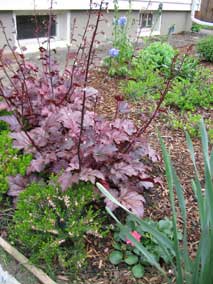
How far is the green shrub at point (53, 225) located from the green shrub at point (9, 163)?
21 cm

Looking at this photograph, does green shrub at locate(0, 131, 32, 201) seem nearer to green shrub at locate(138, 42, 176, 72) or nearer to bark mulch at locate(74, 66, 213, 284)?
bark mulch at locate(74, 66, 213, 284)

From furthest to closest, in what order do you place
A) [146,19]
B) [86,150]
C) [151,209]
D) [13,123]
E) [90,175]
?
[146,19] < [13,123] < [151,209] < [86,150] < [90,175]

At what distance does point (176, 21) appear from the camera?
28.7ft

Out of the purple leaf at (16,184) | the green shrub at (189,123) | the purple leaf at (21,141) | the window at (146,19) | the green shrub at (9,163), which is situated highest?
the window at (146,19)

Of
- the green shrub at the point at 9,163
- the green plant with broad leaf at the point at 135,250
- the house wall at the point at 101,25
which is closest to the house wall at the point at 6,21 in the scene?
the house wall at the point at 101,25

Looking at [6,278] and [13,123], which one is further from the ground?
[13,123]

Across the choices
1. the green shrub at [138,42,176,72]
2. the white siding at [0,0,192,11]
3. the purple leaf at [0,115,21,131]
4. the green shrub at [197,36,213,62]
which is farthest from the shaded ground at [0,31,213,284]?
the green shrub at [197,36,213,62]

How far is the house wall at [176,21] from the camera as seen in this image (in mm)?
8383

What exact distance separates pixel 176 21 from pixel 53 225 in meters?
7.94

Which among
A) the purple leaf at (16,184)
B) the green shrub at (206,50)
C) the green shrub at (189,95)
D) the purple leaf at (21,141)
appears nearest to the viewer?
the purple leaf at (16,184)

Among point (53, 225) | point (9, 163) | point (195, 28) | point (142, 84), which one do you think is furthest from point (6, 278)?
point (195, 28)

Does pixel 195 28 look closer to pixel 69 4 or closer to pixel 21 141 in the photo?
pixel 69 4

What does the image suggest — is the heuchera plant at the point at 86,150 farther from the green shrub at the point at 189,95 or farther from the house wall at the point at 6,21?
the house wall at the point at 6,21

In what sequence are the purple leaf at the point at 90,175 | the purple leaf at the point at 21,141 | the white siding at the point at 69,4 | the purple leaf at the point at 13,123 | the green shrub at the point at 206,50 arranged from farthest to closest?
the green shrub at the point at 206,50 < the white siding at the point at 69,4 < the purple leaf at the point at 13,123 < the purple leaf at the point at 21,141 < the purple leaf at the point at 90,175
